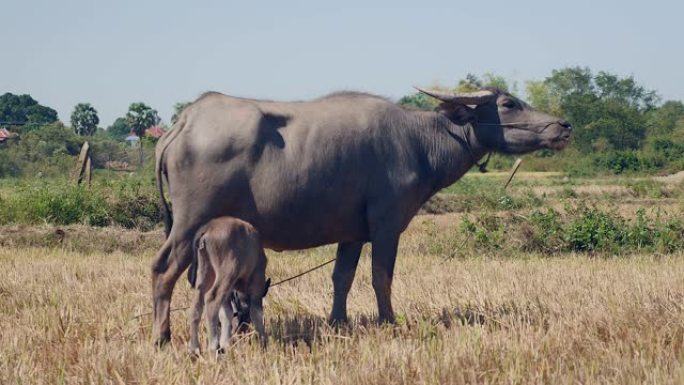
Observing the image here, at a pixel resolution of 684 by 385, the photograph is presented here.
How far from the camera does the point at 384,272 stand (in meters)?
7.40

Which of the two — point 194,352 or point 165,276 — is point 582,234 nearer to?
point 165,276

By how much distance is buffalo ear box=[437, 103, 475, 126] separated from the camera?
26.0 feet

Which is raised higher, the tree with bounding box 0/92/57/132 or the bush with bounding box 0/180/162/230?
the bush with bounding box 0/180/162/230

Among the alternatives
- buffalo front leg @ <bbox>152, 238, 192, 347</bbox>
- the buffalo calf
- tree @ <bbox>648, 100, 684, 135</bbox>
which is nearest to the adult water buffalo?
buffalo front leg @ <bbox>152, 238, 192, 347</bbox>

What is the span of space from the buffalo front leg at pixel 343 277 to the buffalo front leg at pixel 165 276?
1.43 m

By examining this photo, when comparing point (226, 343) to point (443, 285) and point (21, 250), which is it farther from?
point (21, 250)

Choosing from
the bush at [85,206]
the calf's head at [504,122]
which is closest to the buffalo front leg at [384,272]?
the calf's head at [504,122]

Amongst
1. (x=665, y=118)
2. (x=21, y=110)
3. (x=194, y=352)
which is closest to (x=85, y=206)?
(x=194, y=352)

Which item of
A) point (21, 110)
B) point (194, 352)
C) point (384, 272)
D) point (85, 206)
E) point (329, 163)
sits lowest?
point (21, 110)

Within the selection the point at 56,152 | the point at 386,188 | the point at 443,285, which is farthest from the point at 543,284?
the point at 56,152

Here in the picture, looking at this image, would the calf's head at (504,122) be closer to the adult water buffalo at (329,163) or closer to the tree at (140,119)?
the adult water buffalo at (329,163)

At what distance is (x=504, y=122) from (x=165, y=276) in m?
3.15

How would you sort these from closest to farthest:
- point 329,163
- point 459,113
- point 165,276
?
1. point 165,276
2. point 329,163
3. point 459,113

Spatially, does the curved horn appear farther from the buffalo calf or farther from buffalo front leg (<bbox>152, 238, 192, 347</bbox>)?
buffalo front leg (<bbox>152, 238, 192, 347</bbox>)
